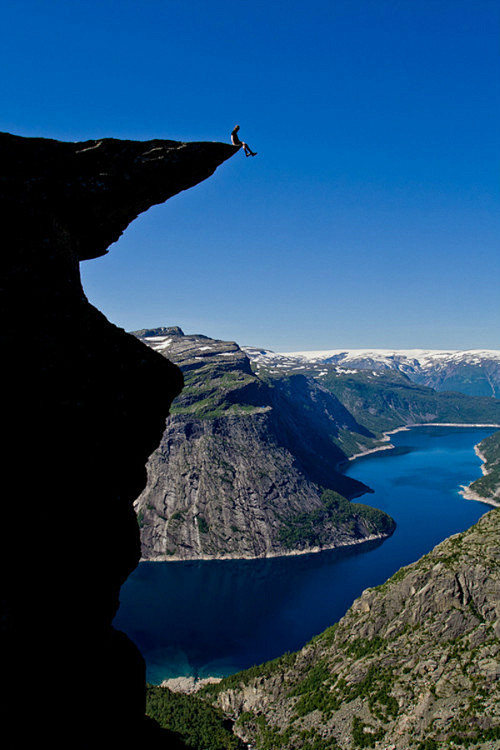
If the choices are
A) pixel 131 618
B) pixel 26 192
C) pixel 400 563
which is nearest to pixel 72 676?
pixel 26 192

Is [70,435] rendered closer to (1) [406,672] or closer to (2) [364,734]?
Answer: (2) [364,734]

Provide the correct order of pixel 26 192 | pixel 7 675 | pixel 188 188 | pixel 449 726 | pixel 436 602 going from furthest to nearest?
pixel 436 602 < pixel 449 726 < pixel 188 188 < pixel 26 192 < pixel 7 675

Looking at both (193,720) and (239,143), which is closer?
(239,143)

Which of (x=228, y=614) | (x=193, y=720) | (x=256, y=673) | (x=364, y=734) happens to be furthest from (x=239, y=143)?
(x=228, y=614)

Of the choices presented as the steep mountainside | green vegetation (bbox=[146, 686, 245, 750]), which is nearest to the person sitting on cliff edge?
the steep mountainside

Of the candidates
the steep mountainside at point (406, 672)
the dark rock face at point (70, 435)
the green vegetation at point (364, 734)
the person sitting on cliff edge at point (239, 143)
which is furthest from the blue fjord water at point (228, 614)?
the person sitting on cliff edge at point (239, 143)

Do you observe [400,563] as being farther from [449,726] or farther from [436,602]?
[449,726]
